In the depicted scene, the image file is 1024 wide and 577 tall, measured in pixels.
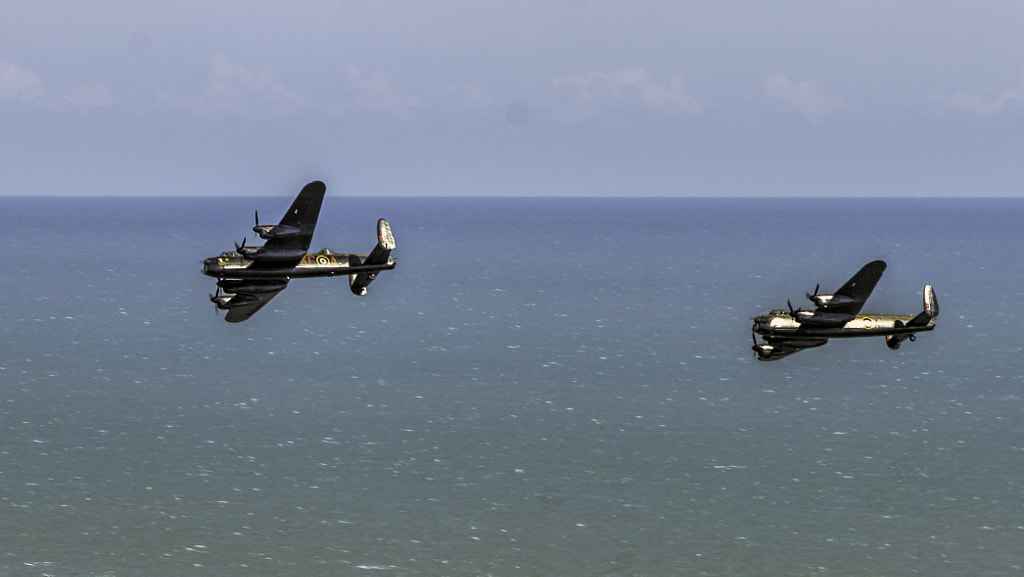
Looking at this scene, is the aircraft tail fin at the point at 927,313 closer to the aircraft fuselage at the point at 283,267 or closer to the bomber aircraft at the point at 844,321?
the bomber aircraft at the point at 844,321

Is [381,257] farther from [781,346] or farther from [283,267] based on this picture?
[781,346]

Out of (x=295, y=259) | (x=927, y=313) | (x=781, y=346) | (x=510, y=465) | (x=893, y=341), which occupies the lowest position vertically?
(x=510, y=465)

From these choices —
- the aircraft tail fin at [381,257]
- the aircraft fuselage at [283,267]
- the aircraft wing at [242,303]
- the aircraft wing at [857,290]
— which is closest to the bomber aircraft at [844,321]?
the aircraft wing at [857,290]

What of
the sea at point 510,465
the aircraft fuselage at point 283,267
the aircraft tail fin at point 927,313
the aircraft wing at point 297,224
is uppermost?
the aircraft wing at point 297,224

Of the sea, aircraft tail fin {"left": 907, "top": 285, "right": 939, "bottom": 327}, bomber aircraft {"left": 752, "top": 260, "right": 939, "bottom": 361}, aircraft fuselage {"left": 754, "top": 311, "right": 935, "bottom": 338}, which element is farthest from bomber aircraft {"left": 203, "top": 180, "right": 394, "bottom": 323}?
the sea

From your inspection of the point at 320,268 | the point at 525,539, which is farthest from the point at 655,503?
the point at 320,268

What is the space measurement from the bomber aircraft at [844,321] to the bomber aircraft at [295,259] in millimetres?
22908

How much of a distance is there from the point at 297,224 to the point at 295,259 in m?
2.07

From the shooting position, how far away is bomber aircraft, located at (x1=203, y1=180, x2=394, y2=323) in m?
67.6

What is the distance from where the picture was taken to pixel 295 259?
6819 cm

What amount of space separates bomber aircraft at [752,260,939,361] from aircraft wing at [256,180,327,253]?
87.2 ft

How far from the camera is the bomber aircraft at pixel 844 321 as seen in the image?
220 feet

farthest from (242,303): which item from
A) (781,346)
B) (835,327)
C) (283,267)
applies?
(835,327)

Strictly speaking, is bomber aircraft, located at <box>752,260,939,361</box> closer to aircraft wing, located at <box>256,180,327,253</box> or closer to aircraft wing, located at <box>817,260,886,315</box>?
aircraft wing, located at <box>817,260,886,315</box>
